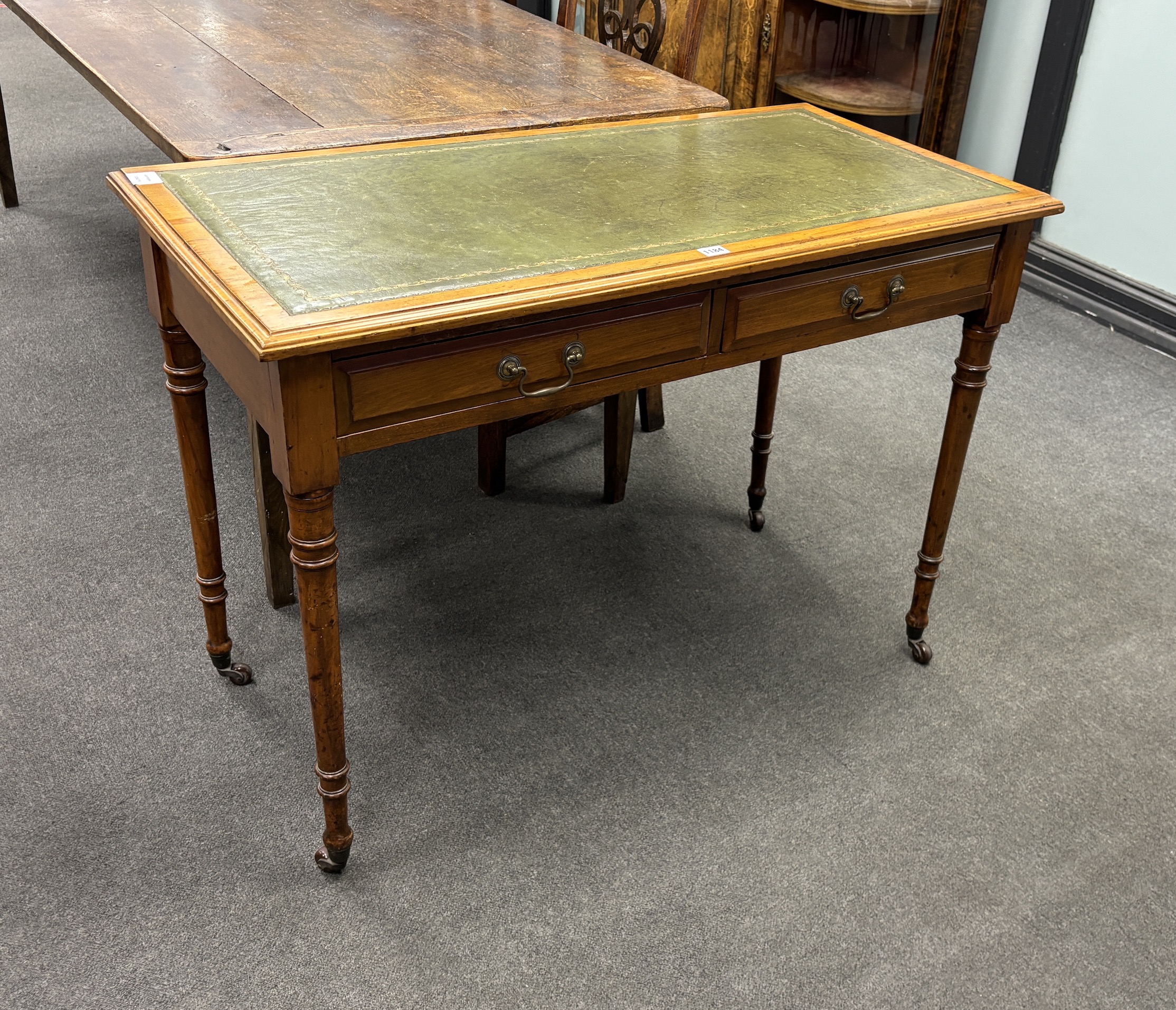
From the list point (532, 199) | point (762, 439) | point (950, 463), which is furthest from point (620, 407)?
point (532, 199)

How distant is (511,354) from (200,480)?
67 centimetres

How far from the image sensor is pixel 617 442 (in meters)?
2.37

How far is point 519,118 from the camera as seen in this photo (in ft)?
6.92

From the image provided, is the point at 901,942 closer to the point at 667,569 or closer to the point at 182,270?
the point at 667,569

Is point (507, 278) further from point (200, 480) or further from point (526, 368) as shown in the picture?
point (200, 480)

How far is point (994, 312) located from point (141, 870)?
4.83 feet

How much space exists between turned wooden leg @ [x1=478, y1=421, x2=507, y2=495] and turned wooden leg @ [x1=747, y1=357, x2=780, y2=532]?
517mm

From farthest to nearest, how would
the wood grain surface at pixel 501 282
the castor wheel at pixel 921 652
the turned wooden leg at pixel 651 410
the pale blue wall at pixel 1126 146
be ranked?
the pale blue wall at pixel 1126 146, the turned wooden leg at pixel 651 410, the castor wheel at pixel 921 652, the wood grain surface at pixel 501 282

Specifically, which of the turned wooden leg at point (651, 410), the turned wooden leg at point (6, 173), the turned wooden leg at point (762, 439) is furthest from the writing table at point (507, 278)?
the turned wooden leg at point (6, 173)

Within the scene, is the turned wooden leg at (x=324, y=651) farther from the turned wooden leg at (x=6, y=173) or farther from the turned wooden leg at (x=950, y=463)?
the turned wooden leg at (x=6, y=173)

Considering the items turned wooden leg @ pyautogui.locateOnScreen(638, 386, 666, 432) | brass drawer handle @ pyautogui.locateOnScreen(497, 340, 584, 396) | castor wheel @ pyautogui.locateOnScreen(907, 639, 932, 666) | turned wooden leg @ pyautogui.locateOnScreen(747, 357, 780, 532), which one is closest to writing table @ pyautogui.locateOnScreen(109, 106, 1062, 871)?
brass drawer handle @ pyautogui.locateOnScreen(497, 340, 584, 396)

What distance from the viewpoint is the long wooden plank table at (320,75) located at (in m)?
1.99

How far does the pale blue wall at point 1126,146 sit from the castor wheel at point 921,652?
5.96 ft

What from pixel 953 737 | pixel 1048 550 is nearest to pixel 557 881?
pixel 953 737
